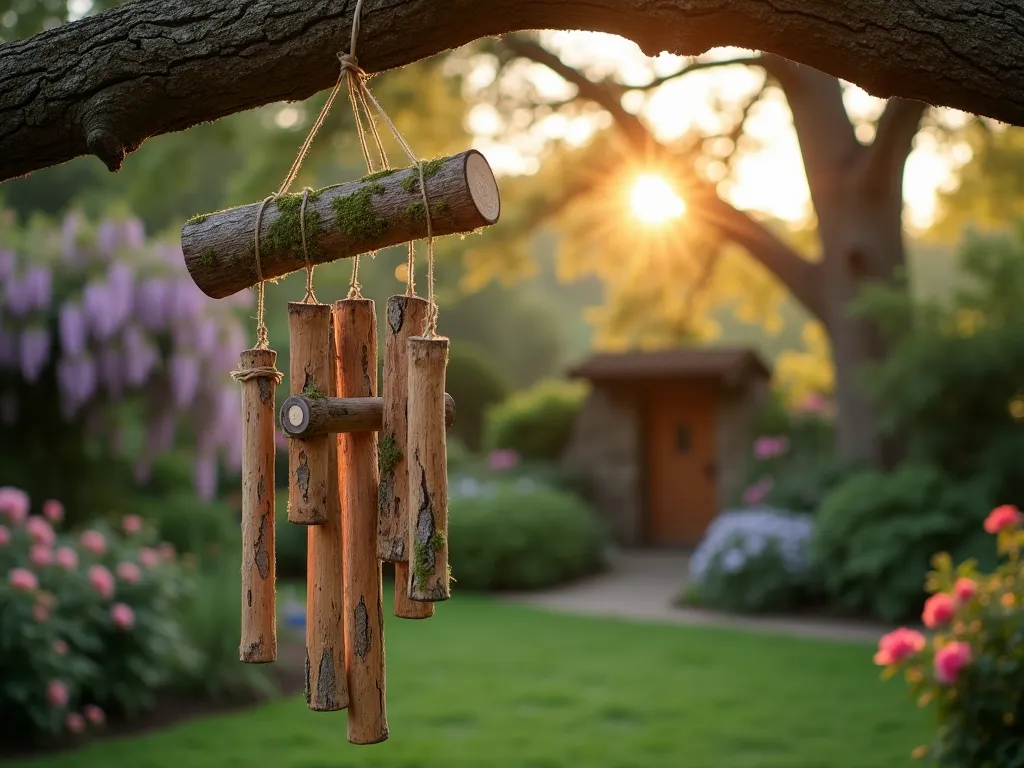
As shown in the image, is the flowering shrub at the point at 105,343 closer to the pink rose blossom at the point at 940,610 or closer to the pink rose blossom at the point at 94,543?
the pink rose blossom at the point at 94,543

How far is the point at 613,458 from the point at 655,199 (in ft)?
14.6

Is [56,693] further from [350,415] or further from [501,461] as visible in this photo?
[501,461]

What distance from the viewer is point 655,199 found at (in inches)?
534

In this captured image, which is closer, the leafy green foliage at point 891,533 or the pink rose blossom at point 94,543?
the pink rose blossom at point 94,543

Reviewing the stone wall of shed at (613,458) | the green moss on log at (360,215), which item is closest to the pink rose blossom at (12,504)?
the green moss on log at (360,215)

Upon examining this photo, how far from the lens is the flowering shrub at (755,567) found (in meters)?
10.7

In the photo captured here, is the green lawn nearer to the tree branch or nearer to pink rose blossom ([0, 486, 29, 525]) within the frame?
pink rose blossom ([0, 486, 29, 525])

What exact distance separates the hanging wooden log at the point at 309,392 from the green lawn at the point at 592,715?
3.46m

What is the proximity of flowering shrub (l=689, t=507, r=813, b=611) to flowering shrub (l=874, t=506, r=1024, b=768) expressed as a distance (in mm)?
5850

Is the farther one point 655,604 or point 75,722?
point 655,604

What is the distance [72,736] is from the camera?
242 inches

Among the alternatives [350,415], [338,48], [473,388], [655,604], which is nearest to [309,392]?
[350,415]

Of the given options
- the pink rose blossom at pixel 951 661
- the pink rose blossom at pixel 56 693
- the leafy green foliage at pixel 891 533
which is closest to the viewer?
the pink rose blossom at pixel 951 661

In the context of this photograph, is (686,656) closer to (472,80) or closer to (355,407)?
(355,407)
